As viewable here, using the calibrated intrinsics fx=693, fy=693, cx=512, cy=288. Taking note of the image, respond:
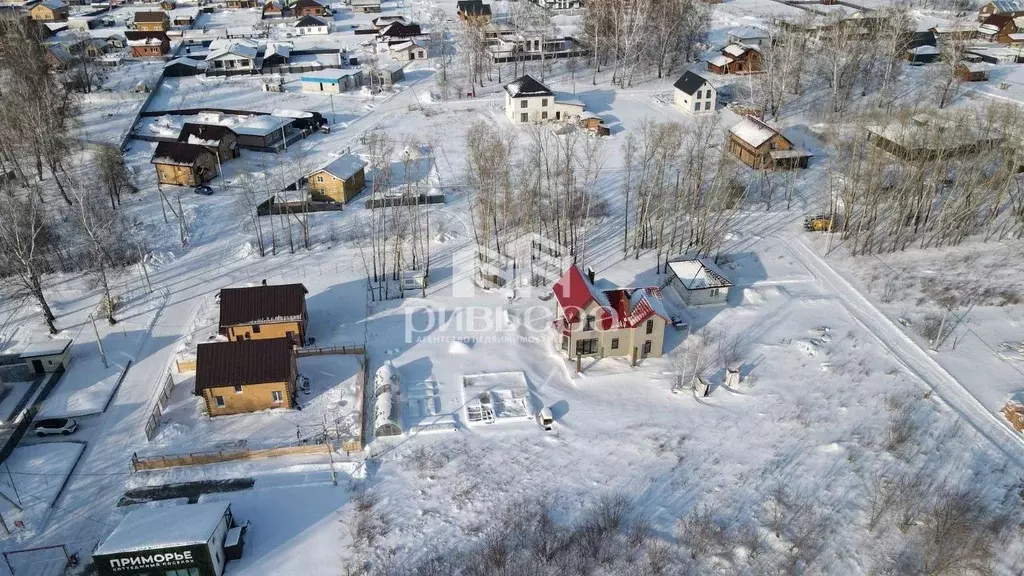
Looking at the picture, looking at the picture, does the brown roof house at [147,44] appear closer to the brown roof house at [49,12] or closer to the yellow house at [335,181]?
the brown roof house at [49,12]

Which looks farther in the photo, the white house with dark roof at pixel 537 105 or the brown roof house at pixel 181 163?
the white house with dark roof at pixel 537 105

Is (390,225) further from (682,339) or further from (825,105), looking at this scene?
(825,105)

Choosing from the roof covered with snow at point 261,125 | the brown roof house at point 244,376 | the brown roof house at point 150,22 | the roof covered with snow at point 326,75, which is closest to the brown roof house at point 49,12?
→ the brown roof house at point 150,22

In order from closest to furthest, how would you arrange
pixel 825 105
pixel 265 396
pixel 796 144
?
pixel 265 396 < pixel 796 144 < pixel 825 105

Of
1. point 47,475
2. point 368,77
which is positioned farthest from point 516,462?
point 368,77

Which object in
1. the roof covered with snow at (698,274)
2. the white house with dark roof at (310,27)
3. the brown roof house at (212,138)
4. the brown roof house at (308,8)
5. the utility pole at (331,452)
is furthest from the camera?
the brown roof house at (308,8)
